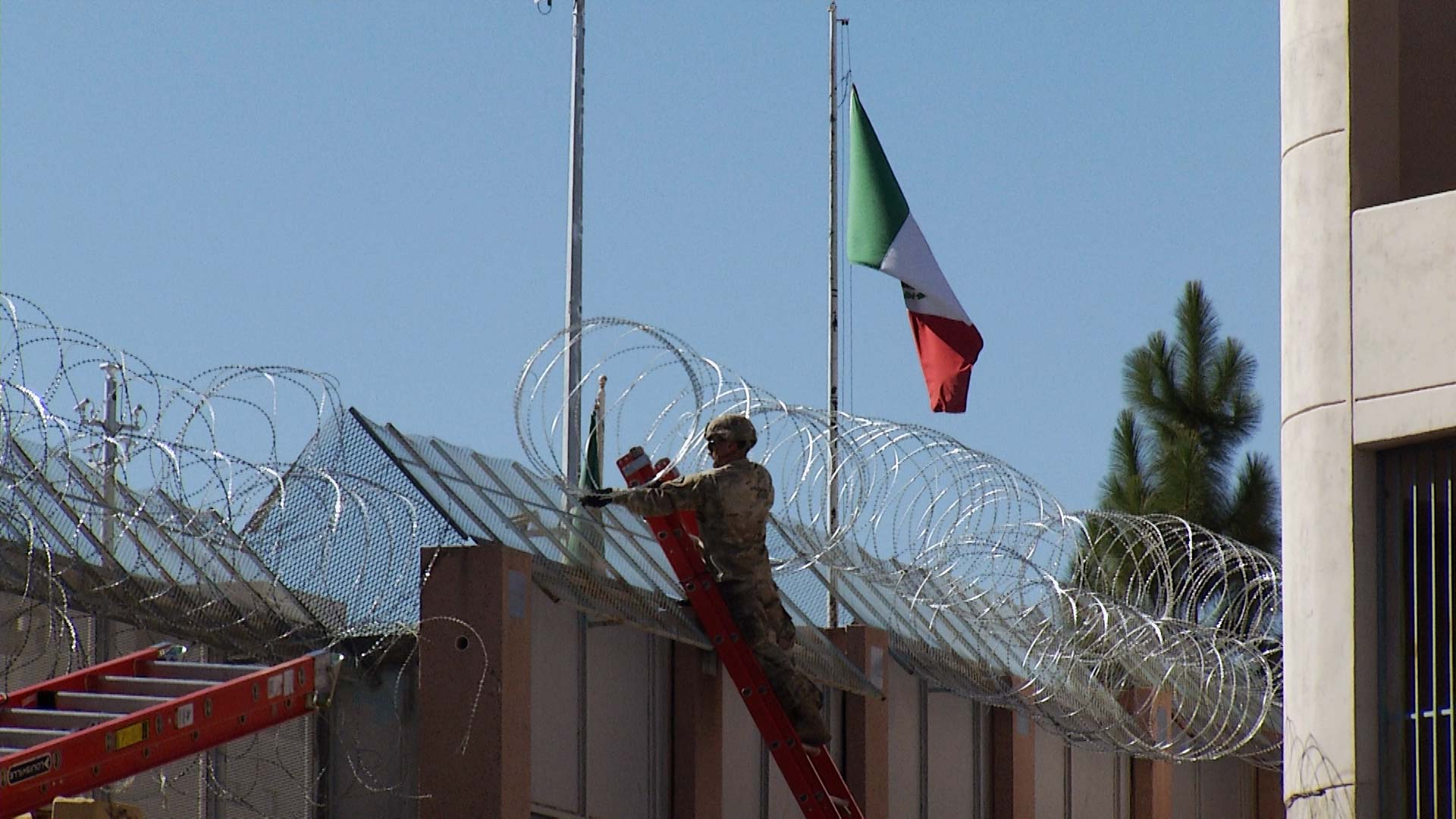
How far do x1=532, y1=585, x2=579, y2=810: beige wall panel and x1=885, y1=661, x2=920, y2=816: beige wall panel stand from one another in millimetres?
4582

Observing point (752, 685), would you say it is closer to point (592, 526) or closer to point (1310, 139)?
point (592, 526)

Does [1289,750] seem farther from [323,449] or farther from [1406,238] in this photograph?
[323,449]

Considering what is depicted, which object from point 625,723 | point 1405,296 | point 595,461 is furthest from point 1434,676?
point 595,461

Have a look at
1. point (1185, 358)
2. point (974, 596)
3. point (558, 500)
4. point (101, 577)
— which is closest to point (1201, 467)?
point (1185, 358)

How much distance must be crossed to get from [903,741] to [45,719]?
31.1 ft

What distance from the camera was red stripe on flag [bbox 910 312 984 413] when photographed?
2420 cm

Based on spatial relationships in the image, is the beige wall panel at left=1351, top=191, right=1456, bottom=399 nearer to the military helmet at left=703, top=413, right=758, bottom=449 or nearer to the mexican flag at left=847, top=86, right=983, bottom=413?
the military helmet at left=703, top=413, right=758, bottom=449

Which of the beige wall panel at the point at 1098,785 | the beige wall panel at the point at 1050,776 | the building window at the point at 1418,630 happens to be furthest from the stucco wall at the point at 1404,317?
the beige wall panel at the point at 1098,785

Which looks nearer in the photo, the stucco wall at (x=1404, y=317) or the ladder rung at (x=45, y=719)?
the ladder rung at (x=45, y=719)

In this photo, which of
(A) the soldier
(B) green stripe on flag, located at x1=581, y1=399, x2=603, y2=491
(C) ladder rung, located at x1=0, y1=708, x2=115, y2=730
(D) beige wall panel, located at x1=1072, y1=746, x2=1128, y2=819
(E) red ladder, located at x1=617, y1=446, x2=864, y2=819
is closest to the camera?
(C) ladder rung, located at x1=0, y1=708, x2=115, y2=730

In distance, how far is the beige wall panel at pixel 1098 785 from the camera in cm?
2272

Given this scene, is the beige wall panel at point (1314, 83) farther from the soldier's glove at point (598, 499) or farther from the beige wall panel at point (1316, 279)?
the soldier's glove at point (598, 499)

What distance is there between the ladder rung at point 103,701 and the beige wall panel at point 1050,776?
11.8m

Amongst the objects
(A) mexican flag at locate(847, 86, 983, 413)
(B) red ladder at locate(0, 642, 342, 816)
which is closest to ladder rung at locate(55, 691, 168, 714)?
(B) red ladder at locate(0, 642, 342, 816)
